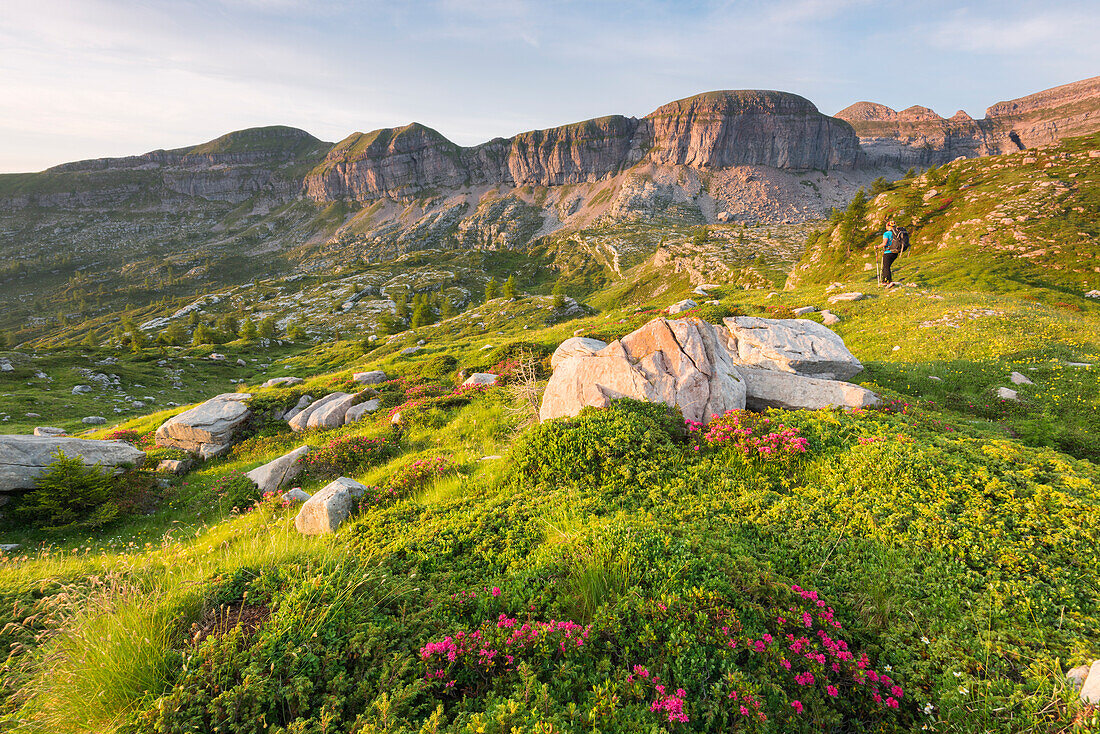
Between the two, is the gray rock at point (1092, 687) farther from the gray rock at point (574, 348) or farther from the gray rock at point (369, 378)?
the gray rock at point (369, 378)

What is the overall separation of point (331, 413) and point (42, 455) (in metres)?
8.08

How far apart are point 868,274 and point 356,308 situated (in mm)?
113215

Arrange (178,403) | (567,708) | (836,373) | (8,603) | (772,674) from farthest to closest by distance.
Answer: (178,403)
(836,373)
(8,603)
(772,674)
(567,708)

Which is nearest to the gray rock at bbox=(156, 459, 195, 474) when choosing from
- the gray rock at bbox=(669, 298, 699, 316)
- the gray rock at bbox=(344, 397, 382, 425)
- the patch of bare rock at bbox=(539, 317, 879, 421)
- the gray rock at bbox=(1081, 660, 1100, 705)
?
the gray rock at bbox=(344, 397, 382, 425)

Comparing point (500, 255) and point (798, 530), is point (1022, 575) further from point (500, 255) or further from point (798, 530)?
point (500, 255)

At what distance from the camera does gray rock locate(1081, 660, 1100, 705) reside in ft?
12.0

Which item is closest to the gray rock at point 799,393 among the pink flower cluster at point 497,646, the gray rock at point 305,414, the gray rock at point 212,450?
the pink flower cluster at point 497,646

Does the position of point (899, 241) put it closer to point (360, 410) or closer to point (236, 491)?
point (360, 410)

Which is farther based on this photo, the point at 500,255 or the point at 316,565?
the point at 500,255

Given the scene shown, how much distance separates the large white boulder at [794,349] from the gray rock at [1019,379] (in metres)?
5.09

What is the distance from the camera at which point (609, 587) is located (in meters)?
5.18

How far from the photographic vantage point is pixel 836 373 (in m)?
15.0

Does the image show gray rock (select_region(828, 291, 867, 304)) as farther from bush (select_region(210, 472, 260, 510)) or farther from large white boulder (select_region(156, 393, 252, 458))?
large white boulder (select_region(156, 393, 252, 458))

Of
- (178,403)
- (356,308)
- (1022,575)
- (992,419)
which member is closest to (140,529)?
(1022,575)
